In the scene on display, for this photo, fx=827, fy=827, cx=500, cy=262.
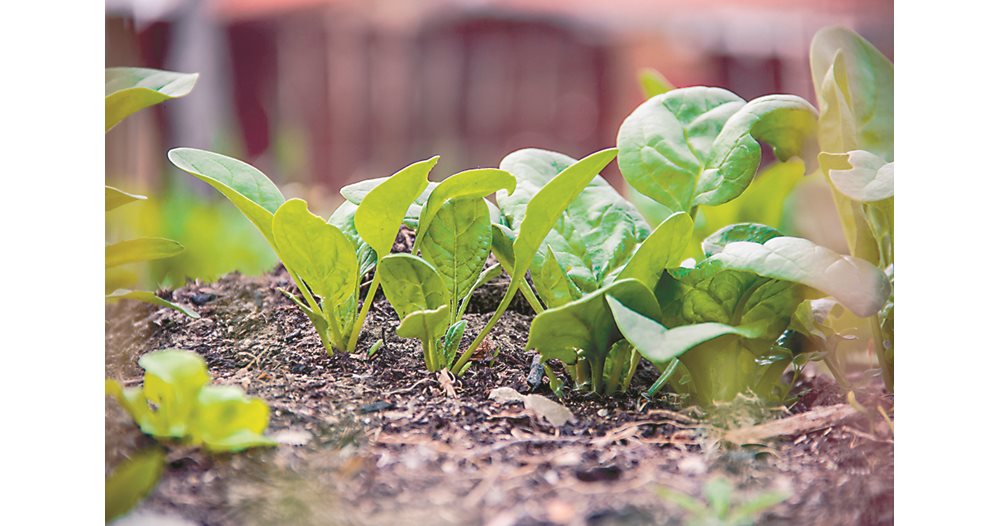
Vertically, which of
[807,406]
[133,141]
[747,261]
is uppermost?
[133,141]

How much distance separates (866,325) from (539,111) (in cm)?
36

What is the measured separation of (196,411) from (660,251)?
0.38 m

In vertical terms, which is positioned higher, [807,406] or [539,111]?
[539,111]

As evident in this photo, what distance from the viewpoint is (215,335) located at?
2.60 ft

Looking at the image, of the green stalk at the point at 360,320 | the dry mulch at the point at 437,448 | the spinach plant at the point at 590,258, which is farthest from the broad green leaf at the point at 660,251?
the green stalk at the point at 360,320

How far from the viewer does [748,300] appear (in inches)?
28.6

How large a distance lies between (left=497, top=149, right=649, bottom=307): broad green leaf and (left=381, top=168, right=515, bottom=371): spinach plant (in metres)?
0.04

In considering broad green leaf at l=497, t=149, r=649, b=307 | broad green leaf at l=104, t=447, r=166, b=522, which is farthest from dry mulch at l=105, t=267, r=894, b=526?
broad green leaf at l=497, t=149, r=649, b=307

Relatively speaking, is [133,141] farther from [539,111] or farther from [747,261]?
[747,261]

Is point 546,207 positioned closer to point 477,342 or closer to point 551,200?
point 551,200

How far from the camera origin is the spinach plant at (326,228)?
0.67 m

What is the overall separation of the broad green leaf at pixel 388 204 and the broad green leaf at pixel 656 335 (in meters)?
0.18

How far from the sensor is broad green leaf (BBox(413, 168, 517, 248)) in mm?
683

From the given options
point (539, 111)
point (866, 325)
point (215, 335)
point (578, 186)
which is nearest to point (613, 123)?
point (539, 111)
